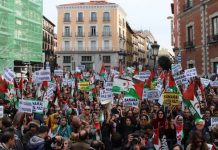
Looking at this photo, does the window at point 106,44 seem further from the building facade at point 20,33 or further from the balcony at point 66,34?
the building facade at point 20,33

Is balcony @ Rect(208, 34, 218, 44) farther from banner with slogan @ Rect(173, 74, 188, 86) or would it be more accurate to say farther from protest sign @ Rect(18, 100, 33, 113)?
protest sign @ Rect(18, 100, 33, 113)

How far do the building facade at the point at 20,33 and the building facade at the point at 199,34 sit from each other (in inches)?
596

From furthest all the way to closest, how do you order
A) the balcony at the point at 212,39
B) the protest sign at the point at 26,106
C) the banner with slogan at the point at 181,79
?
the balcony at the point at 212,39 → the banner with slogan at the point at 181,79 → the protest sign at the point at 26,106

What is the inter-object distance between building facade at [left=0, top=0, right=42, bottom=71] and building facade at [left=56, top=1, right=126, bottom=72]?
23734 millimetres

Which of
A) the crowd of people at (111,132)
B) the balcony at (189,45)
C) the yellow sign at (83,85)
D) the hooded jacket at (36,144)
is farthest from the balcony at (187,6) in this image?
the hooded jacket at (36,144)

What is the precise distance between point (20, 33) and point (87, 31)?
2958 cm

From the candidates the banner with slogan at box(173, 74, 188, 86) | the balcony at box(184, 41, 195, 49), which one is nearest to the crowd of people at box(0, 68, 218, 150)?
the banner with slogan at box(173, 74, 188, 86)

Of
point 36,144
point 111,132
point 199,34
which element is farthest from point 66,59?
point 36,144

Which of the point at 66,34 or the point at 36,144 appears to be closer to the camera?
the point at 36,144

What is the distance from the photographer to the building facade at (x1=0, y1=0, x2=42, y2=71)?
114 ft

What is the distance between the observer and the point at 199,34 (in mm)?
27344

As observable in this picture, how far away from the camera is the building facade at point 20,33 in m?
34.6

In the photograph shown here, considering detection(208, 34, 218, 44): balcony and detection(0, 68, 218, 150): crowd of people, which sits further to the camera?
detection(208, 34, 218, 44): balcony

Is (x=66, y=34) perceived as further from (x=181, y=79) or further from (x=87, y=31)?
(x=181, y=79)
